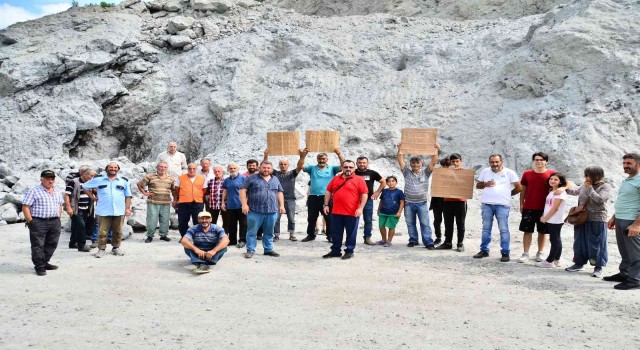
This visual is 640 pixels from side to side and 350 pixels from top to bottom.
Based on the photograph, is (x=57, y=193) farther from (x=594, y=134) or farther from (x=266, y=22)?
(x=266, y=22)

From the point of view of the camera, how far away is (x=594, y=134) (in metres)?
13.3

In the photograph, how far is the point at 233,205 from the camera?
31.3 ft

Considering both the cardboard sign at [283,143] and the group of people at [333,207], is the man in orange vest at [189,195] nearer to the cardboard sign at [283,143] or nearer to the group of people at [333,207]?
the group of people at [333,207]

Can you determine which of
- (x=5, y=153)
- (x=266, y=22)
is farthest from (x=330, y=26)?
(x=5, y=153)

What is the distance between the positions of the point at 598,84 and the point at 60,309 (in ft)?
45.1

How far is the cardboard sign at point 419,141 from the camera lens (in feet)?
33.3

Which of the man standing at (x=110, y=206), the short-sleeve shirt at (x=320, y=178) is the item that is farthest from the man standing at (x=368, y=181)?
the man standing at (x=110, y=206)

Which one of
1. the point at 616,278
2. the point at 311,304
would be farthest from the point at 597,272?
the point at 311,304

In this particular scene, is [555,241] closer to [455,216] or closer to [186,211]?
[455,216]

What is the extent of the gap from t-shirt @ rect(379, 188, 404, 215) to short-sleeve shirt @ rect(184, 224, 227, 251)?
10.8 feet

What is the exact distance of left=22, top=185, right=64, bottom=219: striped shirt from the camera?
7.48 m

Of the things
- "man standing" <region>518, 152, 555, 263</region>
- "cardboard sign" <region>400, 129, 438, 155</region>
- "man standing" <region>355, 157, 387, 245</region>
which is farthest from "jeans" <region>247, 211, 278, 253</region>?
"man standing" <region>518, 152, 555, 263</region>

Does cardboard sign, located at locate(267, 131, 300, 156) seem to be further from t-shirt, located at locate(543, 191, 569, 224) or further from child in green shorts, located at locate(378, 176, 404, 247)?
t-shirt, located at locate(543, 191, 569, 224)

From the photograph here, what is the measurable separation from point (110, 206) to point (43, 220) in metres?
1.22
